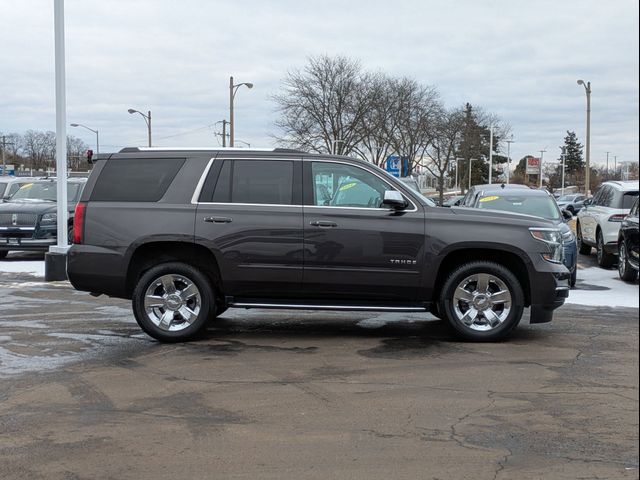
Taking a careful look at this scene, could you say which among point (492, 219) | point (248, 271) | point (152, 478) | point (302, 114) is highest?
point (302, 114)

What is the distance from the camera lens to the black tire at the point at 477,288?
23.9ft

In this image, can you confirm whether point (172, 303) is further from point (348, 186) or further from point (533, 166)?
point (533, 166)

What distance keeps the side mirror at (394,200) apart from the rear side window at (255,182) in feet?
3.33

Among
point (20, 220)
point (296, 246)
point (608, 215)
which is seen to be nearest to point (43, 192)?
point (20, 220)

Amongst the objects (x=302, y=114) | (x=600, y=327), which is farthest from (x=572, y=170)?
(x=600, y=327)

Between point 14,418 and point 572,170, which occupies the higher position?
point 572,170

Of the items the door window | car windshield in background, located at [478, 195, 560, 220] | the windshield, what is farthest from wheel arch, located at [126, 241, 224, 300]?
the windshield

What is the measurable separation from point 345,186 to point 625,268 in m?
6.96

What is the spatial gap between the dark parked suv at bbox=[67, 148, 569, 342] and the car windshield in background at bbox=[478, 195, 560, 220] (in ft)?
15.9

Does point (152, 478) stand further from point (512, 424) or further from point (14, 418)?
point (512, 424)

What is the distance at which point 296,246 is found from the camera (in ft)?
24.0

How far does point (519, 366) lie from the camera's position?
6438mm

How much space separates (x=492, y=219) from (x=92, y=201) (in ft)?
13.8

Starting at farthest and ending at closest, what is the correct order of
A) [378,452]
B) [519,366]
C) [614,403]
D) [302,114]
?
[302,114] < [519,366] < [614,403] < [378,452]
